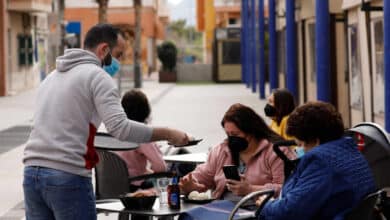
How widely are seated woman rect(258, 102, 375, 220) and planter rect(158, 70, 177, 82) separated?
5512 cm

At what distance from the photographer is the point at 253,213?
6062 mm

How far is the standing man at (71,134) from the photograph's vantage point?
5391 mm

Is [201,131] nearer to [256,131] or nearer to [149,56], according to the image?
[256,131]

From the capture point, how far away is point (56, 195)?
5.39 m

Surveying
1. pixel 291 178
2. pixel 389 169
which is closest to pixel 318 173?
pixel 291 178

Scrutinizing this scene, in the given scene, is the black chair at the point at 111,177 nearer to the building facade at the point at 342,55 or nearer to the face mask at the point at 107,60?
the face mask at the point at 107,60

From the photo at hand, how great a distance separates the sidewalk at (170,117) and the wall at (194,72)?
767 inches

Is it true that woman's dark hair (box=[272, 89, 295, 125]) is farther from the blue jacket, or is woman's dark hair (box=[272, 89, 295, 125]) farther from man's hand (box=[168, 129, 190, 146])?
the blue jacket

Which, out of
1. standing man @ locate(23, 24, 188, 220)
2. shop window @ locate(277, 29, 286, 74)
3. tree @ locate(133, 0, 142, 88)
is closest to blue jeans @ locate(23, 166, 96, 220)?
standing man @ locate(23, 24, 188, 220)

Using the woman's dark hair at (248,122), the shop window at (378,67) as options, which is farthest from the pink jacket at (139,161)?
the shop window at (378,67)

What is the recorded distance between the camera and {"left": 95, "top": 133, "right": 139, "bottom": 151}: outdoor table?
299 inches

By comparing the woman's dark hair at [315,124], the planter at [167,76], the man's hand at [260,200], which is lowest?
the planter at [167,76]

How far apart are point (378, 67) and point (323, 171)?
11.7 meters

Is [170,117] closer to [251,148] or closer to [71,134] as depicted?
[251,148]
